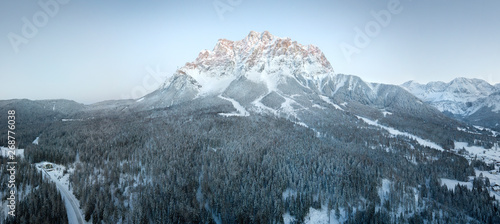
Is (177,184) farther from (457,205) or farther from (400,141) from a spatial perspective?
(400,141)

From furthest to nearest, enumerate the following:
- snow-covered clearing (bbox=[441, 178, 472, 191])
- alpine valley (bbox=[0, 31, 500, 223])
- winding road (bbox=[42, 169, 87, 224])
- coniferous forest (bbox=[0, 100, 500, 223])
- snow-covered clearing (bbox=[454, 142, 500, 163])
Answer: snow-covered clearing (bbox=[454, 142, 500, 163]) → snow-covered clearing (bbox=[441, 178, 472, 191]) → alpine valley (bbox=[0, 31, 500, 223]) → coniferous forest (bbox=[0, 100, 500, 223]) → winding road (bbox=[42, 169, 87, 224])

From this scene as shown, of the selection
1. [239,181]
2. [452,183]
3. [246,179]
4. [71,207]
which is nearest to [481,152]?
[452,183]

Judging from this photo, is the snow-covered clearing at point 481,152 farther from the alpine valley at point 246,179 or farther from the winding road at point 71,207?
the winding road at point 71,207

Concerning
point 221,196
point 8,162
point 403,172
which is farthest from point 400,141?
point 8,162

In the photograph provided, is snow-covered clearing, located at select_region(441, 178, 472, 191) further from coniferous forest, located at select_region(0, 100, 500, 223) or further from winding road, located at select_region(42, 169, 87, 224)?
winding road, located at select_region(42, 169, 87, 224)

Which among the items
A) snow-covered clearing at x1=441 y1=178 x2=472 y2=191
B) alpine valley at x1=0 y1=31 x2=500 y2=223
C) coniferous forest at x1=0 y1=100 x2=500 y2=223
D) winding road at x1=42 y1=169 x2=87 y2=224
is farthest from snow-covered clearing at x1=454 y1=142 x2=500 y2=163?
winding road at x1=42 y1=169 x2=87 y2=224

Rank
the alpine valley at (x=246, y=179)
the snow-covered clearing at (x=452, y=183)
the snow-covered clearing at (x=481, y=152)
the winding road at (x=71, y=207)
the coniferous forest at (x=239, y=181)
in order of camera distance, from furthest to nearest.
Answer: the snow-covered clearing at (x=481, y=152) → the snow-covered clearing at (x=452, y=183) → the alpine valley at (x=246, y=179) → the coniferous forest at (x=239, y=181) → the winding road at (x=71, y=207)

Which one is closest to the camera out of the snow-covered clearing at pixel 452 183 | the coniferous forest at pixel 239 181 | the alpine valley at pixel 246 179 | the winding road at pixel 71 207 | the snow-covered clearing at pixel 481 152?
the winding road at pixel 71 207

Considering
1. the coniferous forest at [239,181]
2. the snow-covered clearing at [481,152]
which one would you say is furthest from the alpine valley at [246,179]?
the snow-covered clearing at [481,152]

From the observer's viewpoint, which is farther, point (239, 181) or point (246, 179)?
point (246, 179)

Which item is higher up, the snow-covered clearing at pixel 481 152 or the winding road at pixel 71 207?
the winding road at pixel 71 207

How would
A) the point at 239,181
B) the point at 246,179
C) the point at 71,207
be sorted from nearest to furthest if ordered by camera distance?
the point at 71,207 → the point at 239,181 → the point at 246,179

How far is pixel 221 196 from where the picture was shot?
180 ft

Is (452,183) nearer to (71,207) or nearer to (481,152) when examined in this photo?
(481,152)
